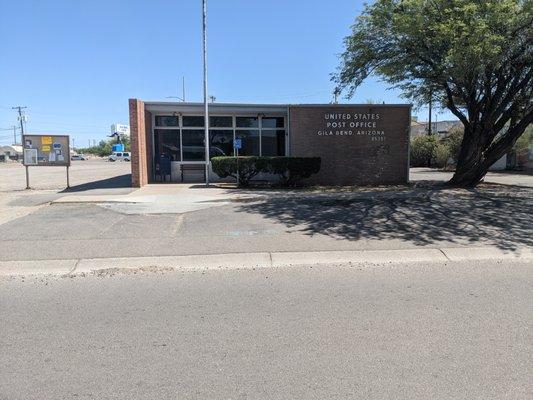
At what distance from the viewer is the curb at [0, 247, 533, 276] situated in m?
7.05

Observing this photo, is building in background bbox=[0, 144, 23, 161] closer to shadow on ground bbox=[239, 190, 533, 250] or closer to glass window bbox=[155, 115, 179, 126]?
glass window bbox=[155, 115, 179, 126]

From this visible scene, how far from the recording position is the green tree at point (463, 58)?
1182cm

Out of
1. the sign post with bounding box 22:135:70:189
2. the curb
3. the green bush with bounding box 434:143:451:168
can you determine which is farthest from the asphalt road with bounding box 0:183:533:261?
the green bush with bounding box 434:143:451:168

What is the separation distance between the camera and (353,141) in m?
19.1

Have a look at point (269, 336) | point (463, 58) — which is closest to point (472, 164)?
point (463, 58)

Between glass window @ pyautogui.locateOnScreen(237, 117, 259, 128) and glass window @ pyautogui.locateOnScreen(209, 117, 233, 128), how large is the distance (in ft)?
1.28

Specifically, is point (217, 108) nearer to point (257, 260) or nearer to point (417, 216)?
point (417, 216)

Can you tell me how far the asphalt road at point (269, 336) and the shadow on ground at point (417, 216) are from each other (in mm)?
2394

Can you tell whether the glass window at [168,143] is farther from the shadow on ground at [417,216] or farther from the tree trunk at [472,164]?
the tree trunk at [472,164]

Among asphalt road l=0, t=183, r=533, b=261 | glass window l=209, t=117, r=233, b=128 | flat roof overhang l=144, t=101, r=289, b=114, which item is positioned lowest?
asphalt road l=0, t=183, r=533, b=261

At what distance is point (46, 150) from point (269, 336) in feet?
52.2

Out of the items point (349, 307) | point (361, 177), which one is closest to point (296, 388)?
point (349, 307)

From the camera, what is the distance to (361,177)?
757 inches

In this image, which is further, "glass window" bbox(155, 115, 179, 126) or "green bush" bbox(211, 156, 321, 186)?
"glass window" bbox(155, 115, 179, 126)
